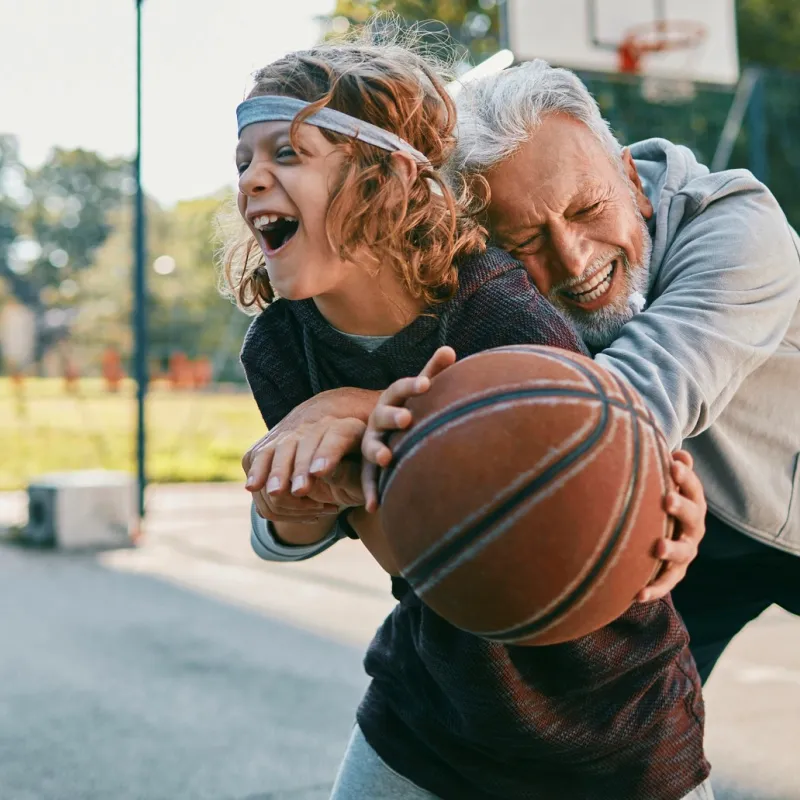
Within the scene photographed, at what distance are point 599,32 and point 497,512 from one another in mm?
11009

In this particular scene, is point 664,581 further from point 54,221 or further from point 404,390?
point 54,221

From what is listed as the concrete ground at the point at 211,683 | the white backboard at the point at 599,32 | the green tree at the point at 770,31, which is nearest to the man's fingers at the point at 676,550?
the concrete ground at the point at 211,683

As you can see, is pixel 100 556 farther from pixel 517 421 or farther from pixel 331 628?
pixel 517 421

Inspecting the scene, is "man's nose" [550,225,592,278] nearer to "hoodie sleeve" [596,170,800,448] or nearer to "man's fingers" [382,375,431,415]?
"hoodie sleeve" [596,170,800,448]

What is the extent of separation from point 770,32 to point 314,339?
83.3 feet

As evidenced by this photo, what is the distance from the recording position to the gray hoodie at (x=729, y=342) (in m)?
1.90

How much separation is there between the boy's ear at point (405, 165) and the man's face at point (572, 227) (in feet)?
0.78

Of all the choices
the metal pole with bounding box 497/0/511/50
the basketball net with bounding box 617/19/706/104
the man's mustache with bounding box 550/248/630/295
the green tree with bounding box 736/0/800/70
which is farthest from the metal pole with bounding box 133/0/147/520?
the green tree with bounding box 736/0/800/70

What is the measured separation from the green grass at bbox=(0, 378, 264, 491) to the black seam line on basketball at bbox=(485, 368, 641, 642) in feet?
42.1

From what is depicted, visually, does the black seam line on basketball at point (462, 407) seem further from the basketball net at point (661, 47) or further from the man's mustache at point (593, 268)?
the basketball net at point (661, 47)

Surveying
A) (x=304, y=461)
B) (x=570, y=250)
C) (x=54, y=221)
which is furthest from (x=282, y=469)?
(x=54, y=221)

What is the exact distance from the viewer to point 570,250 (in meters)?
2.27

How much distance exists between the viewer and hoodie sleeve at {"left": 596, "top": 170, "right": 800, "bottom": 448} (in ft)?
6.07

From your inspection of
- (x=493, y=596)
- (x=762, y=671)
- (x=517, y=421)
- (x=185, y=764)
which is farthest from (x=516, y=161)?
(x=762, y=671)
